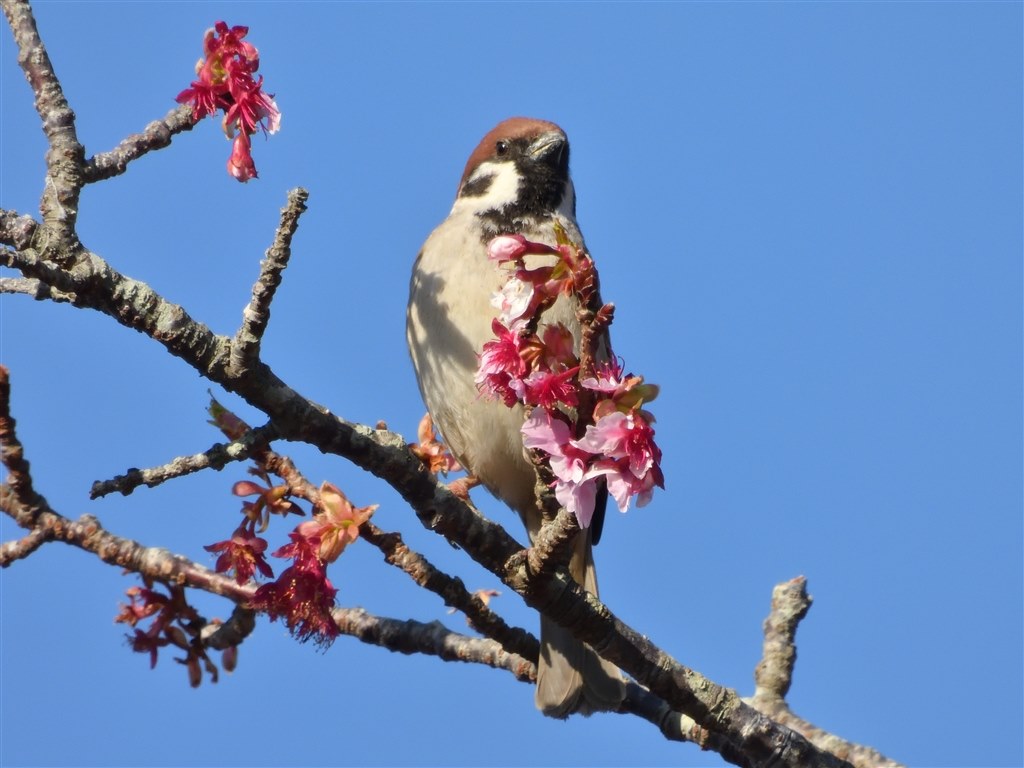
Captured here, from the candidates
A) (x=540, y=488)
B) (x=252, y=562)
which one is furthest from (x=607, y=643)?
(x=252, y=562)

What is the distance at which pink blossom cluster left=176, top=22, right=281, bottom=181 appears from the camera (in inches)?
118

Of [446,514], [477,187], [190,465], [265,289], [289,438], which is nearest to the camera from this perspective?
[265,289]

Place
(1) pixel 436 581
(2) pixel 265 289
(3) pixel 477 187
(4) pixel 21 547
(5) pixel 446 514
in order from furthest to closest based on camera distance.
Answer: (3) pixel 477 187 → (4) pixel 21 547 → (1) pixel 436 581 → (5) pixel 446 514 → (2) pixel 265 289

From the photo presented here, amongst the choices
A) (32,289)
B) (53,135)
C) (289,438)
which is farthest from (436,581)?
(53,135)

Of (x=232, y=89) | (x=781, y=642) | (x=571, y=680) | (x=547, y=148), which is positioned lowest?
(x=571, y=680)

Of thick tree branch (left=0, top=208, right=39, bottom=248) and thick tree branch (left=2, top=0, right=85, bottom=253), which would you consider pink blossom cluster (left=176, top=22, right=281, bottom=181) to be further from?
thick tree branch (left=0, top=208, right=39, bottom=248)

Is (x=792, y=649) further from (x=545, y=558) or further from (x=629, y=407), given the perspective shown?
(x=629, y=407)

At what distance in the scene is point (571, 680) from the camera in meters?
3.99

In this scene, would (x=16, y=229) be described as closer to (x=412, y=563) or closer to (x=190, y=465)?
(x=190, y=465)

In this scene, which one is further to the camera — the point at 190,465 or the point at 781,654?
the point at 781,654

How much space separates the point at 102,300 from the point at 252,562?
0.92 metres

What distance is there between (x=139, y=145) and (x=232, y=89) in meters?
0.26

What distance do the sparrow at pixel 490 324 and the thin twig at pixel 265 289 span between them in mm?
1292

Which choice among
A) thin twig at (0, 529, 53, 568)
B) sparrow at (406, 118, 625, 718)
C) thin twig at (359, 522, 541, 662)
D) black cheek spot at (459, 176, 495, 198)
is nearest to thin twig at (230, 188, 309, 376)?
thin twig at (359, 522, 541, 662)
